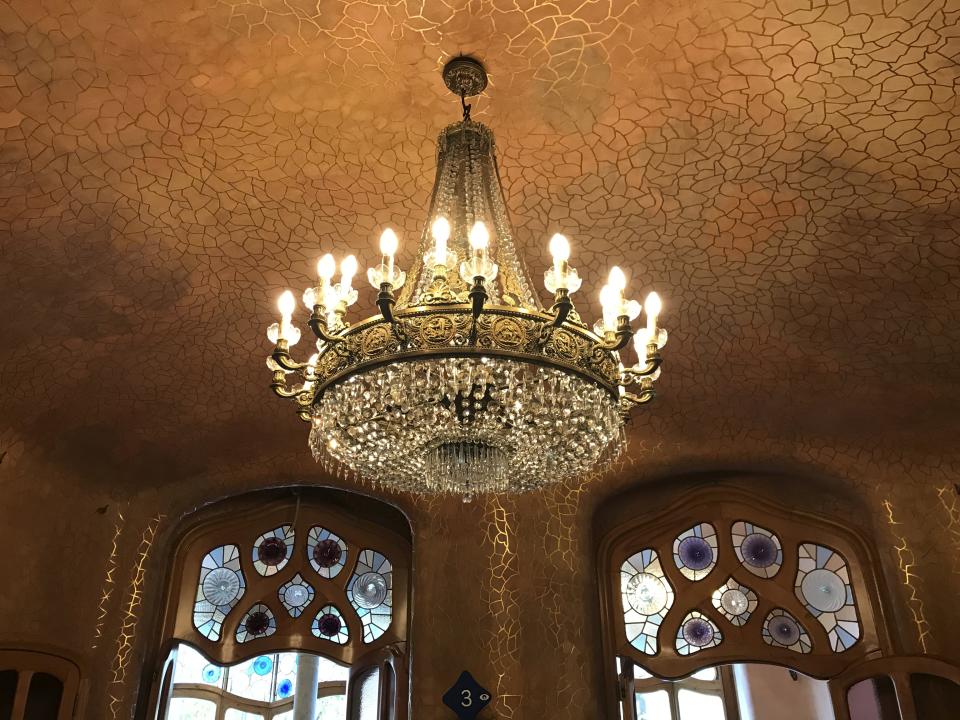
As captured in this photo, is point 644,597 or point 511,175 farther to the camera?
point 644,597

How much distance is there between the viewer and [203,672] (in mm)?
10250

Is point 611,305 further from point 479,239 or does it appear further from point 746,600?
point 746,600

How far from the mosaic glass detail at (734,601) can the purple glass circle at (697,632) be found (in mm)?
130

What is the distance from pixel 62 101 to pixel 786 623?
4755mm

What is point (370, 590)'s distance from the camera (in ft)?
19.3

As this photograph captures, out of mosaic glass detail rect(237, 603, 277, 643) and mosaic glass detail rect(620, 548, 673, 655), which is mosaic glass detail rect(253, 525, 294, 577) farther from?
mosaic glass detail rect(620, 548, 673, 655)

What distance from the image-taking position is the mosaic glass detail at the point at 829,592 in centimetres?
534

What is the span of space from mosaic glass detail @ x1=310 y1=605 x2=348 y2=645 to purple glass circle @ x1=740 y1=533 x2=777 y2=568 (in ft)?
8.51

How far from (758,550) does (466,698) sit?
2.07 meters

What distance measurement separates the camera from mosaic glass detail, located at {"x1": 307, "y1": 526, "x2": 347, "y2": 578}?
19.5 ft

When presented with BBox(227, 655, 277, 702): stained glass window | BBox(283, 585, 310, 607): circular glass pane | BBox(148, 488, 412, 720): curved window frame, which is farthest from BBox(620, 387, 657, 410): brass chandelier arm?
BBox(227, 655, 277, 702): stained glass window

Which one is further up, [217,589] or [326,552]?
[326,552]

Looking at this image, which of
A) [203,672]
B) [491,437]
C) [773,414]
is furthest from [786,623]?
[203,672]

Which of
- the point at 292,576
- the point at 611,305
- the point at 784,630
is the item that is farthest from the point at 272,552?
the point at 611,305
